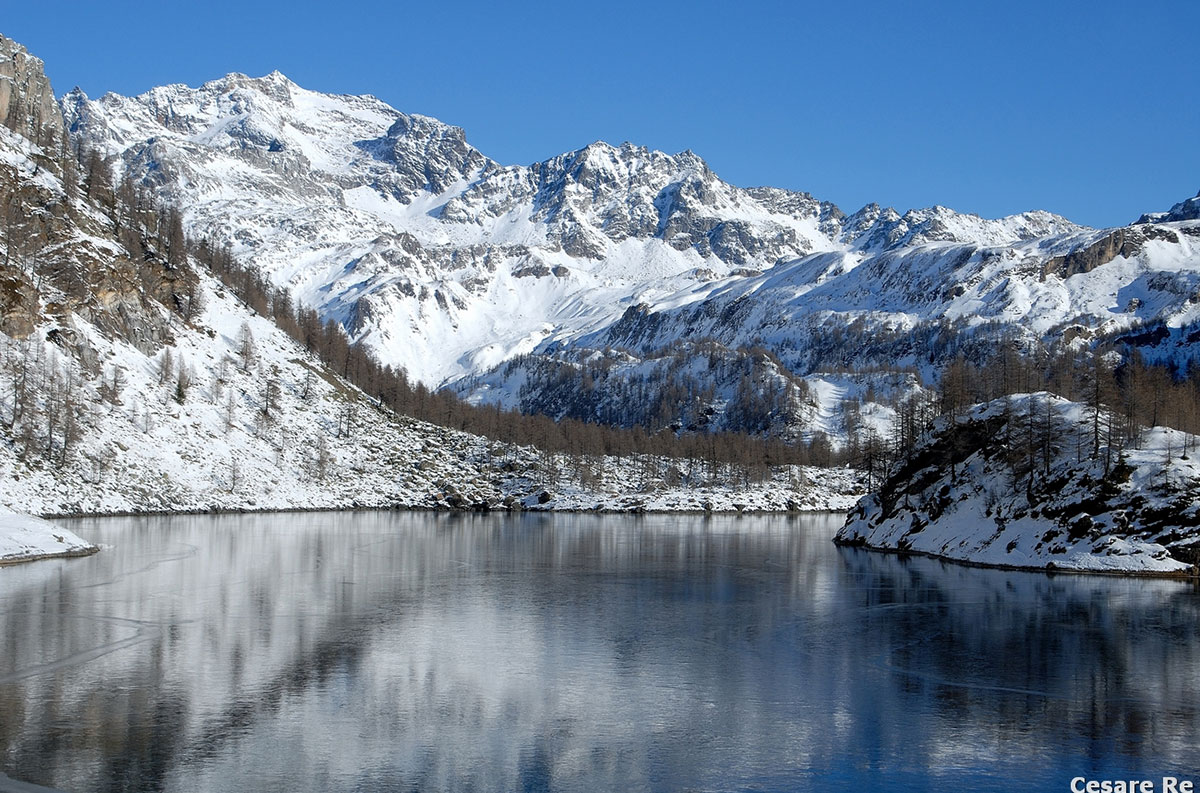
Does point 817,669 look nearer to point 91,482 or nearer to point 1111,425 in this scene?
point 1111,425

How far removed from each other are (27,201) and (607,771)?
451 ft

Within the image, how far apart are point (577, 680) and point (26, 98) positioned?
165822 millimetres

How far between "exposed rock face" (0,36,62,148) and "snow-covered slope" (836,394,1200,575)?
139982 millimetres

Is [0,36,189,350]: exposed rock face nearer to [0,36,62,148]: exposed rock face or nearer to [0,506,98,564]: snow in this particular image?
[0,36,62,148]: exposed rock face

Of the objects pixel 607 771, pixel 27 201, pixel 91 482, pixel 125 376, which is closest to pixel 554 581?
pixel 607 771

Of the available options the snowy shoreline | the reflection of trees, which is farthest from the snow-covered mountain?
the snowy shoreline

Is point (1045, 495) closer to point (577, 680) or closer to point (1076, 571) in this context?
point (1076, 571)

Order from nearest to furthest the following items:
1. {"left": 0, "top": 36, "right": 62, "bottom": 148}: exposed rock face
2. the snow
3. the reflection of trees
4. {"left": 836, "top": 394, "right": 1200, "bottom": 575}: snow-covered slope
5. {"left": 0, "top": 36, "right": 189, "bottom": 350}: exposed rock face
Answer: the reflection of trees, the snow, {"left": 836, "top": 394, "right": 1200, "bottom": 575}: snow-covered slope, {"left": 0, "top": 36, "right": 189, "bottom": 350}: exposed rock face, {"left": 0, "top": 36, "right": 62, "bottom": 148}: exposed rock face

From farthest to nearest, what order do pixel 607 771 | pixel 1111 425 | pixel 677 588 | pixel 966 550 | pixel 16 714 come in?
pixel 966 550, pixel 1111 425, pixel 677 588, pixel 16 714, pixel 607 771

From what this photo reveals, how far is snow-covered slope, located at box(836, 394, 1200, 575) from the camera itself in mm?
69312

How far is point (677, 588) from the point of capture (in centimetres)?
6200

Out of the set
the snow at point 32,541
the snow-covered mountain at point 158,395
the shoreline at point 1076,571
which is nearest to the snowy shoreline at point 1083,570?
the shoreline at point 1076,571

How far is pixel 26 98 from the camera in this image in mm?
160375

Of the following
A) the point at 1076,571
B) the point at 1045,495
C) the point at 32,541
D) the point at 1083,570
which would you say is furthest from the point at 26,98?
the point at 1083,570
